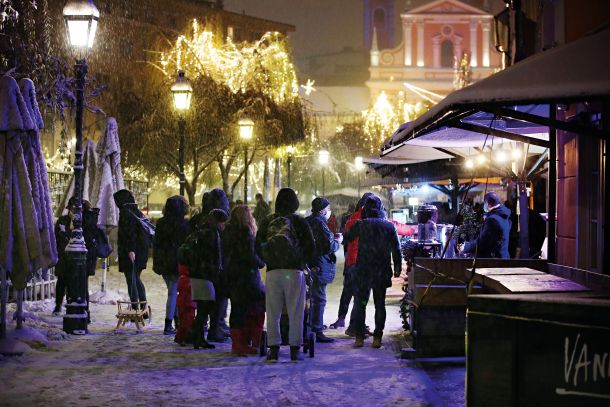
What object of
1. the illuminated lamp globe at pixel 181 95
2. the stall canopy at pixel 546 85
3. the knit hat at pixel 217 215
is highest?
the illuminated lamp globe at pixel 181 95

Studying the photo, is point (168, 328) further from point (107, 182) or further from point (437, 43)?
point (437, 43)

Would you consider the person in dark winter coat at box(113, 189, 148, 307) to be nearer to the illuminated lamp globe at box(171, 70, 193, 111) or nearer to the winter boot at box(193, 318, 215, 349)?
the winter boot at box(193, 318, 215, 349)

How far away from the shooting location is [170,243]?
42.8 feet

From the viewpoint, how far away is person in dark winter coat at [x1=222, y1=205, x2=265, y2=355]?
1120 centimetres

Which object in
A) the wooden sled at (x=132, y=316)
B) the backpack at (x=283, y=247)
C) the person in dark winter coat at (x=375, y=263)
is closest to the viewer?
the backpack at (x=283, y=247)

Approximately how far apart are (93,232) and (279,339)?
17.8ft

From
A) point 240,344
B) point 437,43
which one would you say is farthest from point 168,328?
point 437,43

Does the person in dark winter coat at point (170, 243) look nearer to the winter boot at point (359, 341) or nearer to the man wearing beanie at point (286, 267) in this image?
the man wearing beanie at point (286, 267)

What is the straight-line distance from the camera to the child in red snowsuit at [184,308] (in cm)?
1204

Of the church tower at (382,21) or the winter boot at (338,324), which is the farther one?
the church tower at (382,21)

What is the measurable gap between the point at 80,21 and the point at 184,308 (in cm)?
418

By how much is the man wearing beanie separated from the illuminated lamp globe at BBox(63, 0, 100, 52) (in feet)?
13.4

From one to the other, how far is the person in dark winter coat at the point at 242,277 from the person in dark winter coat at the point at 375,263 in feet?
4.47

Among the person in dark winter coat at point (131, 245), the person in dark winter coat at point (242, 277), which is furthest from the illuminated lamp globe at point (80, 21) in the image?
the person in dark winter coat at point (242, 277)
